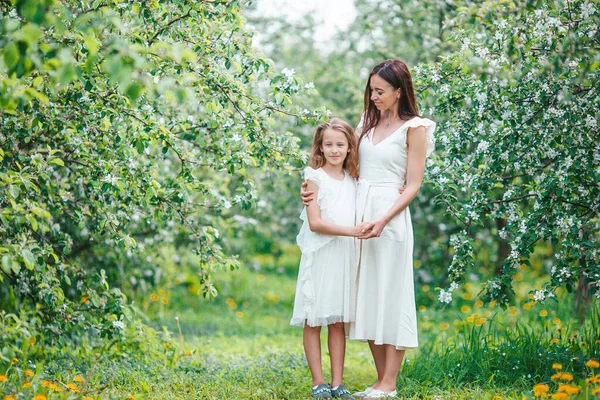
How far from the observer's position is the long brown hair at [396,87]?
12.4ft

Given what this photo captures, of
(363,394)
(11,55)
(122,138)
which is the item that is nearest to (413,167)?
(363,394)

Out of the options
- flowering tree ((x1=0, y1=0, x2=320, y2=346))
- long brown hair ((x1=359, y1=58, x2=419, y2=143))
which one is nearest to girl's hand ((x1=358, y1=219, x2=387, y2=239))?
long brown hair ((x1=359, y1=58, x2=419, y2=143))

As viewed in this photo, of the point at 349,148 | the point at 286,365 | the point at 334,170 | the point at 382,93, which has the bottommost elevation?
the point at 286,365

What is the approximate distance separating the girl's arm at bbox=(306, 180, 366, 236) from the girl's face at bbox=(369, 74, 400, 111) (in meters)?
0.59

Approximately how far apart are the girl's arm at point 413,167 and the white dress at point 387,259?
0.05 meters

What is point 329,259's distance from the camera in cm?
383

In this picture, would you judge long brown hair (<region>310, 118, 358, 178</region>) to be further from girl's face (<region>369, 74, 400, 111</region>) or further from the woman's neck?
girl's face (<region>369, 74, 400, 111</region>)

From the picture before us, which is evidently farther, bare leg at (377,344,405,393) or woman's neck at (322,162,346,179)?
woman's neck at (322,162,346,179)

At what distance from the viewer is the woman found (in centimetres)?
374

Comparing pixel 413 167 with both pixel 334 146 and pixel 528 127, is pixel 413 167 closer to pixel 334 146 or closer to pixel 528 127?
pixel 334 146

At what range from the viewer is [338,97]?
27.6ft

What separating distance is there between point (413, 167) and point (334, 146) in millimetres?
466

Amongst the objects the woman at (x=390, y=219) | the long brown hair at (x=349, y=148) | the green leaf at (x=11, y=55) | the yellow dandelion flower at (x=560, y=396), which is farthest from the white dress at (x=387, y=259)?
the green leaf at (x=11, y=55)

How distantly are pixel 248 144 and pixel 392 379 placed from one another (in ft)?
5.57
